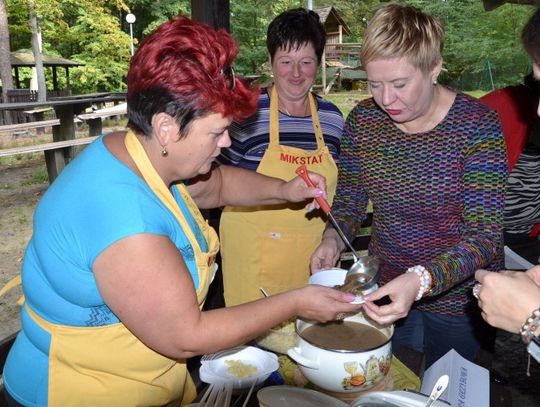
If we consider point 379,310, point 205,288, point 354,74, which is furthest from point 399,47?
point 354,74

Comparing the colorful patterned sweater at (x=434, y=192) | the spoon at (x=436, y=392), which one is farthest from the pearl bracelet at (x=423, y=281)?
the spoon at (x=436, y=392)

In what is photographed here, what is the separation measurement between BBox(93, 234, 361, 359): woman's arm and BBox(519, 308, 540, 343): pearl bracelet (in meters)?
0.59

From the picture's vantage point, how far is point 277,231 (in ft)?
8.14

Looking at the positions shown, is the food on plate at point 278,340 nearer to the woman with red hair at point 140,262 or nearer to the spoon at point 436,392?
the woman with red hair at point 140,262

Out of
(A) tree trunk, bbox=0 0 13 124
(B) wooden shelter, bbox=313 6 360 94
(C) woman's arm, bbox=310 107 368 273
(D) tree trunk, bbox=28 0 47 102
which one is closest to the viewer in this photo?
(C) woman's arm, bbox=310 107 368 273

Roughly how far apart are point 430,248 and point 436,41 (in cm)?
70

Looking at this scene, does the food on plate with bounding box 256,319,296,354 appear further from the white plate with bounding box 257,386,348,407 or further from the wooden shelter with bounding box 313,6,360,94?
the wooden shelter with bounding box 313,6,360,94

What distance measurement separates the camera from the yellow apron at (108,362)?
51.6 inches

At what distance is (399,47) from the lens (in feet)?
5.27

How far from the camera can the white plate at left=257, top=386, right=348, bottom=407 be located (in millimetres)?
1150

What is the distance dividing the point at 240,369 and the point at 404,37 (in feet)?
3.67

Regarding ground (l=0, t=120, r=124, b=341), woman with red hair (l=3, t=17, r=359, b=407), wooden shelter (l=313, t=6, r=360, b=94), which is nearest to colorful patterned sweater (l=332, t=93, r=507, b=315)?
woman with red hair (l=3, t=17, r=359, b=407)

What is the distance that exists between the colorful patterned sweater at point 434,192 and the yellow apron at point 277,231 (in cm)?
48

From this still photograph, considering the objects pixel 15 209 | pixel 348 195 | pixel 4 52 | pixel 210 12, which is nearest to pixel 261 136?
pixel 348 195
